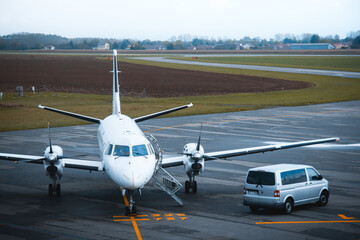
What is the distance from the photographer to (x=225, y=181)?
27047 mm

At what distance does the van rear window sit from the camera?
68.4 ft

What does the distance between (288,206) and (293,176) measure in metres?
1.35

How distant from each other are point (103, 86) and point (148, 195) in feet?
222

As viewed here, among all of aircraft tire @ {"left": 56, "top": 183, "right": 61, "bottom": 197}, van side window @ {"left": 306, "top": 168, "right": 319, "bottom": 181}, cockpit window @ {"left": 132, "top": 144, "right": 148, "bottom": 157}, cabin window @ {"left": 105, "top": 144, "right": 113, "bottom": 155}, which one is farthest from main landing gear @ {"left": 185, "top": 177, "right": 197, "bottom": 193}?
aircraft tire @ {"left": 56, "top": 183, "right": 61, "bottom": 197}

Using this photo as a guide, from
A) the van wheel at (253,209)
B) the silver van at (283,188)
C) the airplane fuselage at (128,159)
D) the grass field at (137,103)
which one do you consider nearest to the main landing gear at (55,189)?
the airplane fuselage at (128,159)

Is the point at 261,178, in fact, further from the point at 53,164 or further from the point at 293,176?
the point at 53,164

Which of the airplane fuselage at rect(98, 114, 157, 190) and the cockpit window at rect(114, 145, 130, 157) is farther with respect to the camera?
the cockpit window at rect(114, 145, 130, 157)

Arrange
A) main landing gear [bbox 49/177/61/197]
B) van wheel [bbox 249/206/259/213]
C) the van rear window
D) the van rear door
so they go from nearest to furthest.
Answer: the van rear door < the van rear window < van wheel [bbox 249/206/259/213] < main landing gear [bbox 49/177/61/197]

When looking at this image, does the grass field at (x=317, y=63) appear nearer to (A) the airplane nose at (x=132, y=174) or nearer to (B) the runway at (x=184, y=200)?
(B) the runway at (x=184, y=200)

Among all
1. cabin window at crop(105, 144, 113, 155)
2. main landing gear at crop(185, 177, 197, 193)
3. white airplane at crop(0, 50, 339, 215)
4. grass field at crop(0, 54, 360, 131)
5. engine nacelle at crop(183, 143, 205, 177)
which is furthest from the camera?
grass field at crop(0, 54, 360, 131)

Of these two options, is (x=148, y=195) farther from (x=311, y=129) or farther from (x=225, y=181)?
(x=311, y=129)

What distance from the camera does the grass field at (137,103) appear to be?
172 ft

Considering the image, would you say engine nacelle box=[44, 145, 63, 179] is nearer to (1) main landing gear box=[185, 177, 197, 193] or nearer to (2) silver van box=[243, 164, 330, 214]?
(1) main landing gear box=[185, 177, 197, 193]

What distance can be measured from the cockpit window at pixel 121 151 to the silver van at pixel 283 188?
5338 mm
